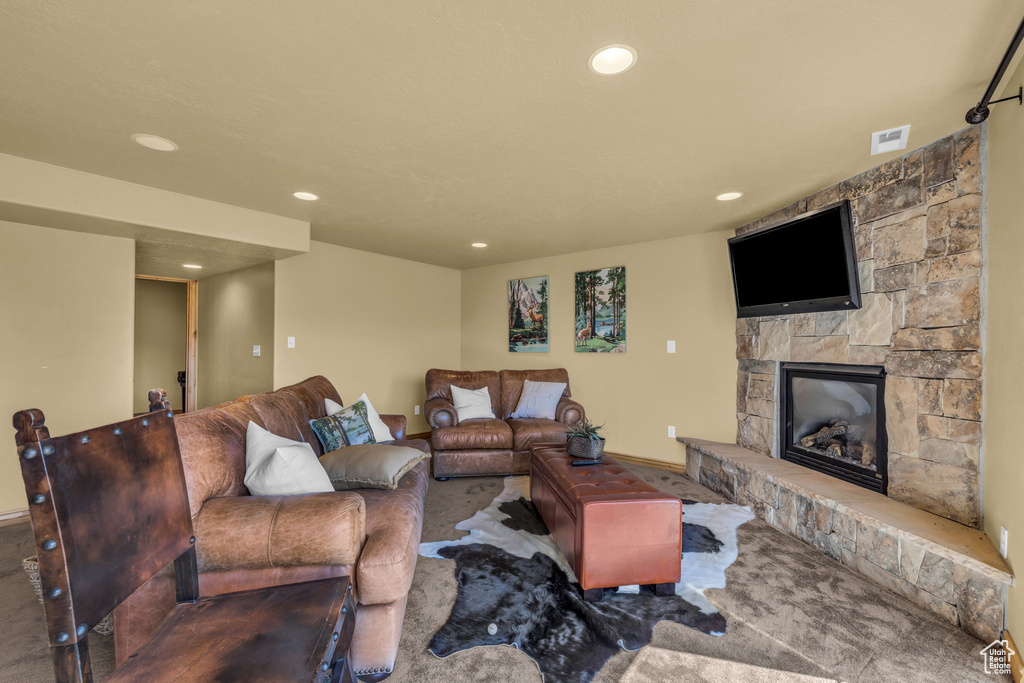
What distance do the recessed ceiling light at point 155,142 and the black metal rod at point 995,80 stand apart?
3524 mm

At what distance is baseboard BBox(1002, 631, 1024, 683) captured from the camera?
61.7 inches

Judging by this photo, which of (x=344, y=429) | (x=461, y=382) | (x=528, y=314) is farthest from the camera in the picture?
(x=528, y=314)

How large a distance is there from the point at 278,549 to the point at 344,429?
1335 millimetres

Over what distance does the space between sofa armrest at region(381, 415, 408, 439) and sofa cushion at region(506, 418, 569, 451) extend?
1.12m

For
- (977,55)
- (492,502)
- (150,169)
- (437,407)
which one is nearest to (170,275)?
(150,169)

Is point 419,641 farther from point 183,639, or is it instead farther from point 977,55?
point 977,55

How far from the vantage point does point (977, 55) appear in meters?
1.64

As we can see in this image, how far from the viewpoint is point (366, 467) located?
2.13 metres

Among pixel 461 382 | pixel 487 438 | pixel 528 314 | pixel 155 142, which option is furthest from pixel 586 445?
pixel 155 142

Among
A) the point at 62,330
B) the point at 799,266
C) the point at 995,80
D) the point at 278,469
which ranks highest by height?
the point at 995,80

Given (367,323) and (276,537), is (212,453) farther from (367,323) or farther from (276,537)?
(367,323)

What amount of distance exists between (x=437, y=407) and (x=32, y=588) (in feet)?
8.90

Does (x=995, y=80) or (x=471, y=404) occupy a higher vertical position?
(x=995, y=80)

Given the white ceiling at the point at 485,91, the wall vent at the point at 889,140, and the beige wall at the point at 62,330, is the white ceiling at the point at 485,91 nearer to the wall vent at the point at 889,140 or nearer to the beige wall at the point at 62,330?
the wall vent at the point at 889,140
